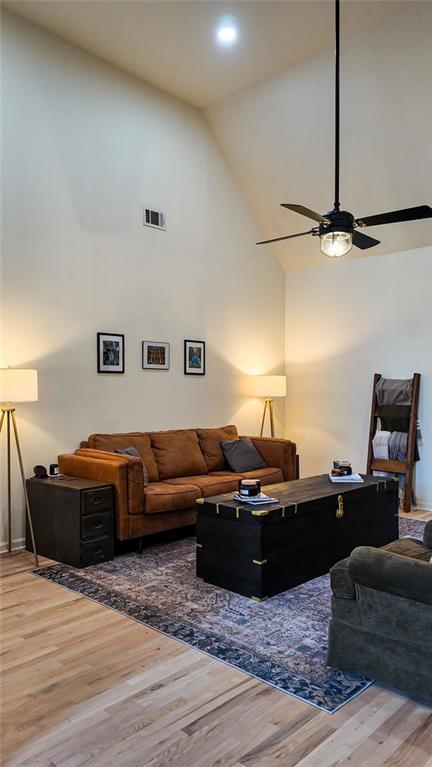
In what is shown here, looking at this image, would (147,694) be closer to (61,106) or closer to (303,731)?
(303,731)

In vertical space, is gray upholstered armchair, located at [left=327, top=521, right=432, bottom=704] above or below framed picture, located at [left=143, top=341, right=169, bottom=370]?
below

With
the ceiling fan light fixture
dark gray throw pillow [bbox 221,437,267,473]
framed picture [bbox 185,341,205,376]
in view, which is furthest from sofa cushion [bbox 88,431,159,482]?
the ceiling fan light fixture

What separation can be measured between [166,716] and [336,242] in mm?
2840

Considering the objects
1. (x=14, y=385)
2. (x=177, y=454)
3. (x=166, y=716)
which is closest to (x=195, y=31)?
(x=14, y=385)

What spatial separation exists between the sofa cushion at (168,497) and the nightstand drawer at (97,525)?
0.30 m

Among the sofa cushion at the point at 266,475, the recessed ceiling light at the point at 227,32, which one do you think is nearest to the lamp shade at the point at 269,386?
the sofa cushion at the point at 266,475

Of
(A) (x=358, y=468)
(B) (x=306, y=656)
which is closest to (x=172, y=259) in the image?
(A) (x=358, y=468)

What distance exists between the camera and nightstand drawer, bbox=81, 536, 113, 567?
13.1ft

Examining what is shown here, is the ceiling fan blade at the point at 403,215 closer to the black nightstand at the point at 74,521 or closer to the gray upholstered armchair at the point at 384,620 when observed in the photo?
the gray upholstered armchair at the point at 384,620

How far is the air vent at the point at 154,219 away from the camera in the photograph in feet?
18.3

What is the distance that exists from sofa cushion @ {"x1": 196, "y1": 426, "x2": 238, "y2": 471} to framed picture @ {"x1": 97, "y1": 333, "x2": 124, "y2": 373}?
1.12 m

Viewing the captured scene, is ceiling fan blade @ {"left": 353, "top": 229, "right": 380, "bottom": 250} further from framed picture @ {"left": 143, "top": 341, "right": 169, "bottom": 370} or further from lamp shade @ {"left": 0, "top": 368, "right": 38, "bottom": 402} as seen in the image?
lamp shade @ {"left": 0, "top": 368, "right": 38, "bottom": 402}

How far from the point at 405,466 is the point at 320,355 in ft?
5.90

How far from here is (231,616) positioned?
312 centimetres
